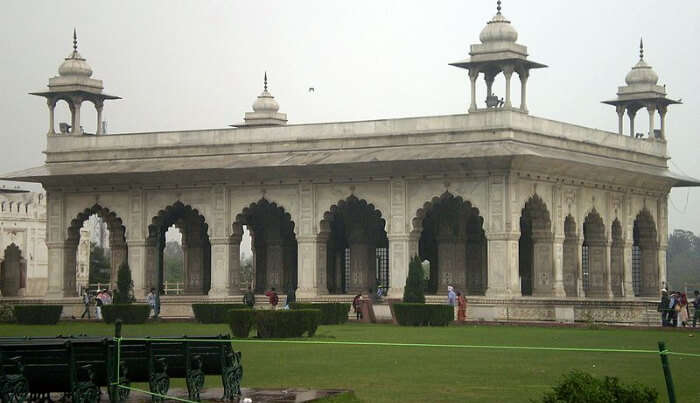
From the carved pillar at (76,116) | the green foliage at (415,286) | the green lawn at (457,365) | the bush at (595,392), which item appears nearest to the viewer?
the bush at (595,392)

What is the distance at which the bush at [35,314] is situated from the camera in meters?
33.8

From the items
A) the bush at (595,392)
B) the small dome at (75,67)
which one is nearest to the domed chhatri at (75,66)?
the small dome at (75,67)

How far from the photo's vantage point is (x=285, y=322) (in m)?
25.3

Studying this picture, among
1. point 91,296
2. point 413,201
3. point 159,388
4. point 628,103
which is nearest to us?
point 159,388

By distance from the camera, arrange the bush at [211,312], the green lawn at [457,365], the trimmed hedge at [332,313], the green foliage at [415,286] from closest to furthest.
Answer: the green lawn at [457,365]
the trimmed hedge at [332,313]
the green foliage at [415,286]
the bush at [211,312]

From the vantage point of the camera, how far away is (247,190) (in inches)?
1575

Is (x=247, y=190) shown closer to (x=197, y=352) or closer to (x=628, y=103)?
(x=628, y=103)

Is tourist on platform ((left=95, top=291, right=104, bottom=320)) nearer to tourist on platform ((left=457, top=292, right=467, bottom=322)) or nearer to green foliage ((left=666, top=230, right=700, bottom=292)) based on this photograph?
tourist on platform ((left=457, top=292, right=467, bottom=322))

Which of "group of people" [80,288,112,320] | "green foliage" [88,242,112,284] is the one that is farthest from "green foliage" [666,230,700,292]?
"group of people" [80,288,112,320]

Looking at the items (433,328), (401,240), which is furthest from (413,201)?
(433,328)

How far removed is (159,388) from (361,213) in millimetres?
28942

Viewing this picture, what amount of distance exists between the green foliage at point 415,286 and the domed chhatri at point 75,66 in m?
14.5

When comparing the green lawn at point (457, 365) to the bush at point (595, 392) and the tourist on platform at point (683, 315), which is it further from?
the tourist on platform at point (683, 315)

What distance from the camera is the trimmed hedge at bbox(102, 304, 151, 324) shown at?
33.2 m
